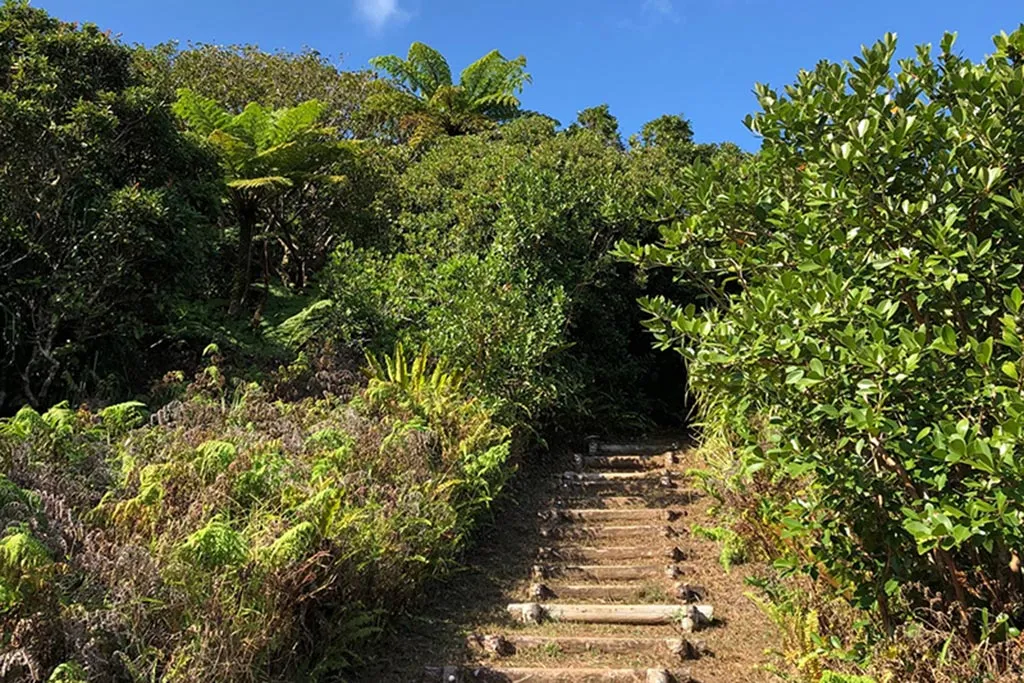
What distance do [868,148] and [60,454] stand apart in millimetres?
4768

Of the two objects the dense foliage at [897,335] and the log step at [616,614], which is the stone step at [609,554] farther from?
the dense foliage at [897,335]

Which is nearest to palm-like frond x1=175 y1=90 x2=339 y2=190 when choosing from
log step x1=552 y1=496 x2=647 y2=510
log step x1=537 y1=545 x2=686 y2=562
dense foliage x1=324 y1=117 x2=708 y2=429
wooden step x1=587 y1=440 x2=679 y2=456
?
dense foliage x1=324 y1=117 x2=708 y2=429

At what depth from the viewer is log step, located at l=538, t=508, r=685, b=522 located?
246 inches

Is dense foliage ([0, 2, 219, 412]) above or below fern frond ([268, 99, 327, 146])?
below

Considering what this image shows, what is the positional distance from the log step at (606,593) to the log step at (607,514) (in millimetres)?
1246

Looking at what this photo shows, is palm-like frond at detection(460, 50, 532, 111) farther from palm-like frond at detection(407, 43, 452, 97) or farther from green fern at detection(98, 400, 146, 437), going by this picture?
green fern at detection(98, 400, 146, 437)

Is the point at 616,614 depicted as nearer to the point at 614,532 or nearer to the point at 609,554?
the point at 609,554

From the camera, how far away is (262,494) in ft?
14.6

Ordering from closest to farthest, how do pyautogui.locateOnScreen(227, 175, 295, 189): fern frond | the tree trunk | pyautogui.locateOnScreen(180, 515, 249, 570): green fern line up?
pyautogui.locateOnScreen(180, 515, 249, 570): green fern < pyautogui.locateOnScreen(227, 175, 295, 189): fern frond < the tree trunk

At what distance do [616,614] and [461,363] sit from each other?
3.39 m

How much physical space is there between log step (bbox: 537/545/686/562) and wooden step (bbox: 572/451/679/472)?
7.06ft

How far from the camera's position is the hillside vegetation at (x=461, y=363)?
2.92 meters

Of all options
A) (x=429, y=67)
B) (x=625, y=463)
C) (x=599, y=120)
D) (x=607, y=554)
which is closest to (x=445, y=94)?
(x=429, y=67)

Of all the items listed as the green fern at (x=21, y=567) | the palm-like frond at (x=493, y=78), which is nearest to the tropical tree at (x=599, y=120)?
the palm-like frond at (x=493, y=78)
